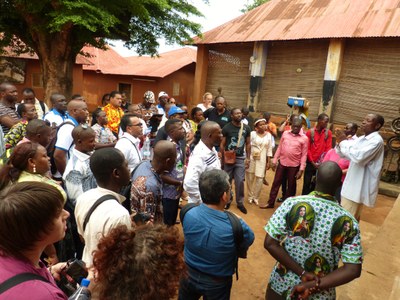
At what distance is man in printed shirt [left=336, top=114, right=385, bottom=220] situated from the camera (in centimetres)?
390

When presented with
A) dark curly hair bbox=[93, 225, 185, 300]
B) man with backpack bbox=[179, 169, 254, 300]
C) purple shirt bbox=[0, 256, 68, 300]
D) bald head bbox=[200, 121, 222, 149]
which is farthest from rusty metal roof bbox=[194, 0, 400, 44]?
purple shirt bbox=[0, 256, 68, 300]

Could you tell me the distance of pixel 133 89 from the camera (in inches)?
712

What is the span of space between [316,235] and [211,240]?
0.69 meters

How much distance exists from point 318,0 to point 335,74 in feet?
10.2

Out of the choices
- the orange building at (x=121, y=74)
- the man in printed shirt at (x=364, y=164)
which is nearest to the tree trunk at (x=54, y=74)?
the orange building at (x=121, y=74)

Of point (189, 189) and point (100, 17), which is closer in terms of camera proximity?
point (189, 189)

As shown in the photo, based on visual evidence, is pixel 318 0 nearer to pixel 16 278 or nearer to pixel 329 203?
pixel 329 203

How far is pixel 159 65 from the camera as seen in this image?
17844 millimetres

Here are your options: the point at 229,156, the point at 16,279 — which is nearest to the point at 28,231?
the point at 16,279

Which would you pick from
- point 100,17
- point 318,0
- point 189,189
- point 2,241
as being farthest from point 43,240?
point 318,0

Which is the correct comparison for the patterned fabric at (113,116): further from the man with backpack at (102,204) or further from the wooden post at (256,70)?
the wooden post at (256,70)

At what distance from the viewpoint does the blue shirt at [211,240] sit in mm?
2027

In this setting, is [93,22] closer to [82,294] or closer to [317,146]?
[317,146]

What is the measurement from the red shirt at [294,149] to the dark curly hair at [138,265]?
15.0 ft
